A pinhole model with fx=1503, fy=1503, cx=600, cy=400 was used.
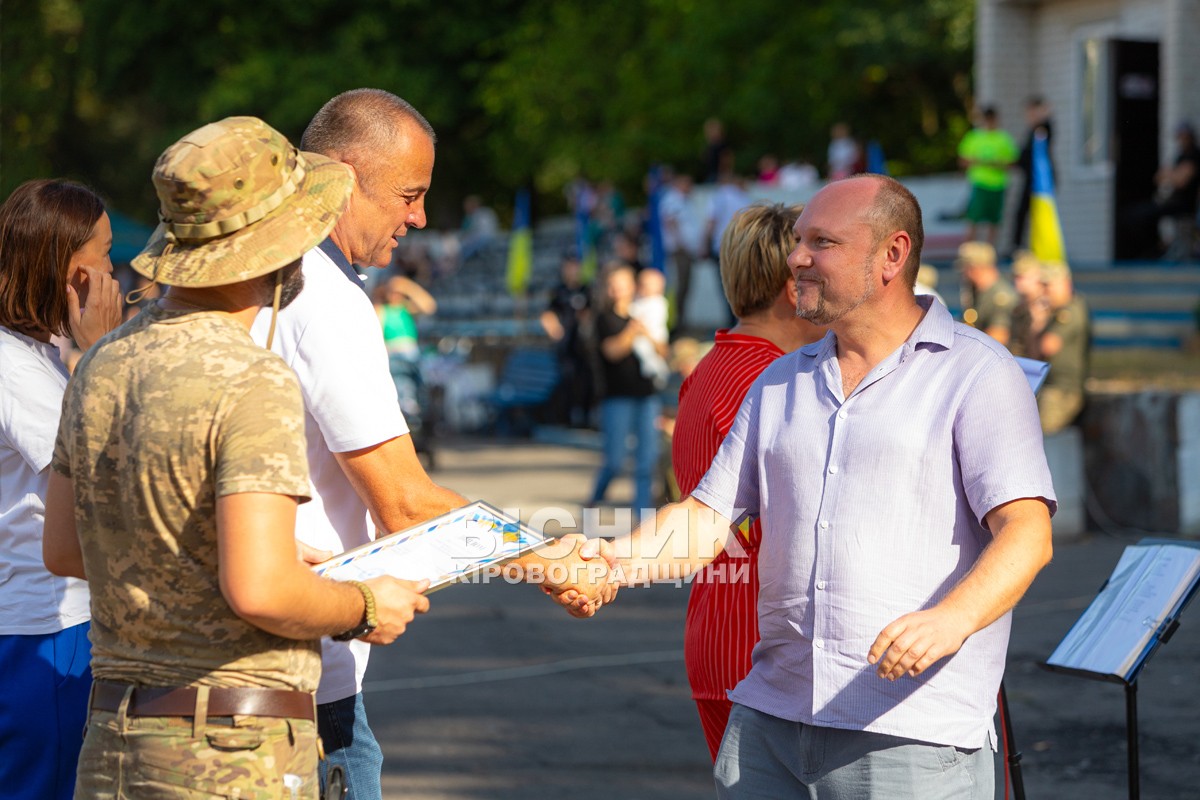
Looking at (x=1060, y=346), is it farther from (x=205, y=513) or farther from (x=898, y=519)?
(x=205, y=513)

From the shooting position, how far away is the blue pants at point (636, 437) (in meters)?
12.7

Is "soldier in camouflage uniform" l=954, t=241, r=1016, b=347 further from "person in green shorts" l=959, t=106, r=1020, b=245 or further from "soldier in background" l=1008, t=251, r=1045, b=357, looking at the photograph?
"person in green shorts" l=959, t=106, r=1020, b=245

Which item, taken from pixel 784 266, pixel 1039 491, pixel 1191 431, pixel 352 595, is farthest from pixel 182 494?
pixel 1191 431

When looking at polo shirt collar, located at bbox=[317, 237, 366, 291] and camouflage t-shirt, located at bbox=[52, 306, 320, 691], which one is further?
polo shirt collar, located at bbox=[317, 237, 366, 291]

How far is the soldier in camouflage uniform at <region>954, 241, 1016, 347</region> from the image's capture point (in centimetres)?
1190

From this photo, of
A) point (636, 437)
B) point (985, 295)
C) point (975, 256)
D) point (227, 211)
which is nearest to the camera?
point (227, 211)

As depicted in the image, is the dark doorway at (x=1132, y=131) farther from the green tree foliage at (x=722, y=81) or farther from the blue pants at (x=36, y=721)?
the blue pants at (x=36, y=721)

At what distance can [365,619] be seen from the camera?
104 inches

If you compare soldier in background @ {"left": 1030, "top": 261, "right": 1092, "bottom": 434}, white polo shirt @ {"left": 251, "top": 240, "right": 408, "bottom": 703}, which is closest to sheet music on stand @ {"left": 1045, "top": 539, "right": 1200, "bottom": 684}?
white polo shirt @ {"left": 251, "top": 240, "right": 408, "bottom": 703}

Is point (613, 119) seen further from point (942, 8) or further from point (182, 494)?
point (182, 494)

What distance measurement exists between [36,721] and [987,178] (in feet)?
52.0

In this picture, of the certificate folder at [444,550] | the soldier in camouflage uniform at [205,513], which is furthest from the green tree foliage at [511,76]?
the soldier in camouflage uniform at [205,513]

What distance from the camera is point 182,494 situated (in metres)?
2.47

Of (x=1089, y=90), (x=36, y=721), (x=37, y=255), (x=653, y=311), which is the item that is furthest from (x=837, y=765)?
(x=1089, y=90)
